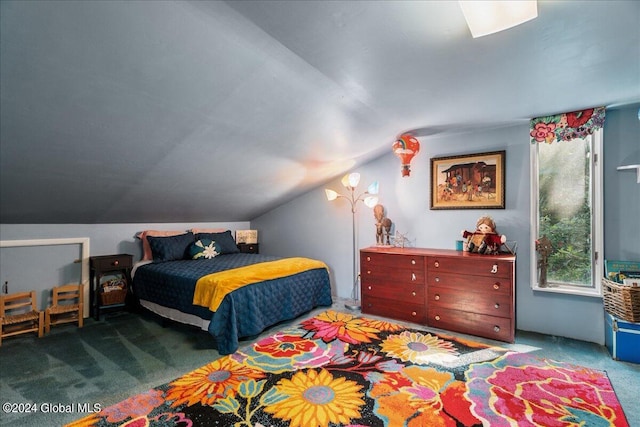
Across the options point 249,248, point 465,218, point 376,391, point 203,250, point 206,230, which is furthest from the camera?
point 249,248

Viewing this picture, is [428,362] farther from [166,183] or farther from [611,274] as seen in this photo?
[166,183]

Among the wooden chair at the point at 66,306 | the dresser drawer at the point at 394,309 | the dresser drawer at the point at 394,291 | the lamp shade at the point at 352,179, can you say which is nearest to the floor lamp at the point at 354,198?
the lamp shade at the point at 352,179

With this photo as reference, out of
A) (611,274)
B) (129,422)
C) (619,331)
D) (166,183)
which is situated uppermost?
(166,183)

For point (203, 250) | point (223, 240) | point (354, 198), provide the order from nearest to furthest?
point (203, 250), point (354, 198), point (223, 240)

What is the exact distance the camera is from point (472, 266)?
2.88 meters

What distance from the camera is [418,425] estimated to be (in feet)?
5.48

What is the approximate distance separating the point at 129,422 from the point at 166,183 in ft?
A: 6.91

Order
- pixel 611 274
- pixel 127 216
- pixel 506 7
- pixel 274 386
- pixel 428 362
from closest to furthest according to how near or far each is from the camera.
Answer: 1. pixel 506 7
2. pixel 274 386
3. pixel 428 362
4. pixel 611 274
5. pixel 127 216

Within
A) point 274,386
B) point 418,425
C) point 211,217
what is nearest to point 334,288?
point 211,217

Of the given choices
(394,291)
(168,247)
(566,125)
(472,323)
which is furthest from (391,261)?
(168,247)

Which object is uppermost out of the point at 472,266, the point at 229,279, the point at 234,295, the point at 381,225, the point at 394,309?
the point at 381,225

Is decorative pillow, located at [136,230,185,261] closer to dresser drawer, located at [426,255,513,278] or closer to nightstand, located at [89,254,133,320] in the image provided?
nightstand, located at [89,254,133,320]

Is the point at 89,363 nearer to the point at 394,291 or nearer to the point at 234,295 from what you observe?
the point at 234,295

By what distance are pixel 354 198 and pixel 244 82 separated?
2.51 m
